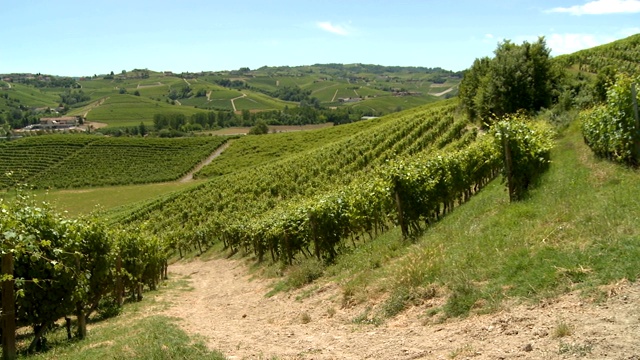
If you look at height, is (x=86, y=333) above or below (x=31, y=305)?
below

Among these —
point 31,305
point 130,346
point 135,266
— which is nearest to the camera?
point 130,346

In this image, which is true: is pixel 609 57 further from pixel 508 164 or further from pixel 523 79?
pixel 508 164

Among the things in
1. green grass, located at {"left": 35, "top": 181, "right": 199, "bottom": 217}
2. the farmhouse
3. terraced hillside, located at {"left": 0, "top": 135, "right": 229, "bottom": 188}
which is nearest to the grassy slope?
green grass, located at {"left": 35, "top": 181, "right": 199, "bottom": 217}

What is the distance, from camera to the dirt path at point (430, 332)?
219 inches

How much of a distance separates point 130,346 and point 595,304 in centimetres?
750

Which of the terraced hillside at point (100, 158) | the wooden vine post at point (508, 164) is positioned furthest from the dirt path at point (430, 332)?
the terraced hillside at point (100, 158)

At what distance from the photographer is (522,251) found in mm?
8719

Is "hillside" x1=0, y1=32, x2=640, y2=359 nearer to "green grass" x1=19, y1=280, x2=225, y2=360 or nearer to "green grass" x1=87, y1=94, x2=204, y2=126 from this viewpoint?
"green grass" x1=19, y1=280, x2=225, y2=360

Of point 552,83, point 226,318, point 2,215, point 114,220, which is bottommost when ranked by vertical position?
point 114,220

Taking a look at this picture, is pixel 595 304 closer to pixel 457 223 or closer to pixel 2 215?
pixel 457 223

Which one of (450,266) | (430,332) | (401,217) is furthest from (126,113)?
Result: (430,332)

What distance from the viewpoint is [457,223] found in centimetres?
1383

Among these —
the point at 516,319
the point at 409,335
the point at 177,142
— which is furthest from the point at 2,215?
the point at 177,142

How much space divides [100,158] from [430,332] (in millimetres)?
108058
